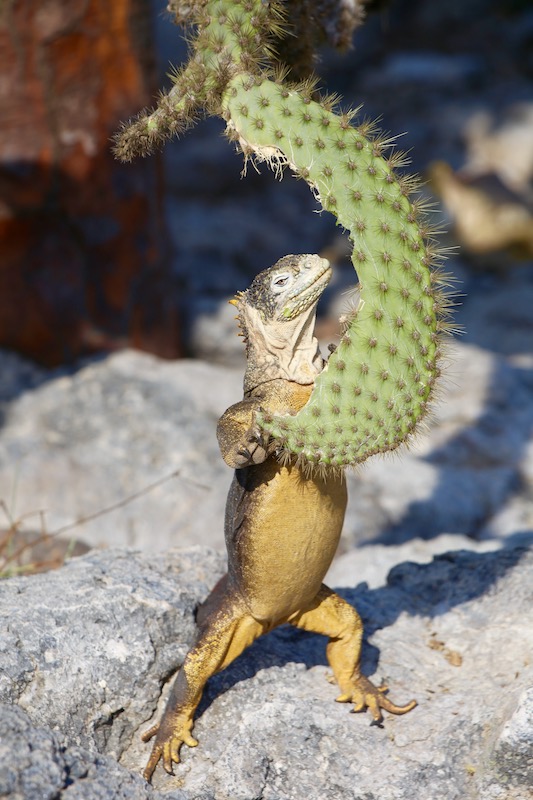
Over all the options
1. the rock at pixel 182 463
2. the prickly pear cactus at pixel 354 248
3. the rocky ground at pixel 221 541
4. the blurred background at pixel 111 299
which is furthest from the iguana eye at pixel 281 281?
the rock at pixel 182 463

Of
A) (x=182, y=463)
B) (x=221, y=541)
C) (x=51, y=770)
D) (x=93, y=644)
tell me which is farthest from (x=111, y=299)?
(x=51, y=770)

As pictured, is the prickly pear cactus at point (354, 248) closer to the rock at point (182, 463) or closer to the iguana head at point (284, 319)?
the iguana head at point (284, 319)

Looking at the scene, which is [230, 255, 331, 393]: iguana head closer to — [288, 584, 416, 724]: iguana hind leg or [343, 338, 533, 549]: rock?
[288, 584, 416, 724]: iguana hind leg

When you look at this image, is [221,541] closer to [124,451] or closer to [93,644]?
[124,451]

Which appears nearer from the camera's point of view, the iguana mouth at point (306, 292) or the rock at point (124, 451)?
the iguana mouth at point (306, 292)

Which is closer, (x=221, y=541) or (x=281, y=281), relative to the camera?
(x=281, y=281)

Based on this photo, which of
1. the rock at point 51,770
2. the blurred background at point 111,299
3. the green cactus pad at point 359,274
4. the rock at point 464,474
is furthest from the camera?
the blurred background at point 111,299
